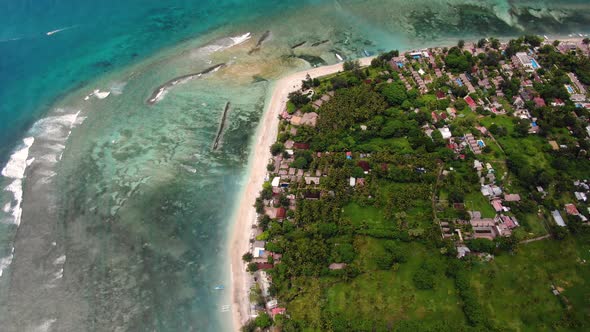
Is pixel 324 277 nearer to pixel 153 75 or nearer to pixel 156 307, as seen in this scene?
pixel 156 307

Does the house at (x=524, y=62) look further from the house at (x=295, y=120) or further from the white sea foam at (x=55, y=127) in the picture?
the white sea foam at (x=55, y=127)

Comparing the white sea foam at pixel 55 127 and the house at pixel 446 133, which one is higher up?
the white sea foam at pixel 55 127

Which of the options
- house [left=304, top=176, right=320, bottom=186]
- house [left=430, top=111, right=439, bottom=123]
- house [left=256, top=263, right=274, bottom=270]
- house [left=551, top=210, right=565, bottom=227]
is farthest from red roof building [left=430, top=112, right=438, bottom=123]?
house [left=256, top=263, right=274, bottom=270]

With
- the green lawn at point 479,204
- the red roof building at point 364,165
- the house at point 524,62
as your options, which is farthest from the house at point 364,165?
the house at point 524,62

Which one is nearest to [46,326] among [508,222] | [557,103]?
[508,222]

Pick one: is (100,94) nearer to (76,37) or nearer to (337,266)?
(76,37)
